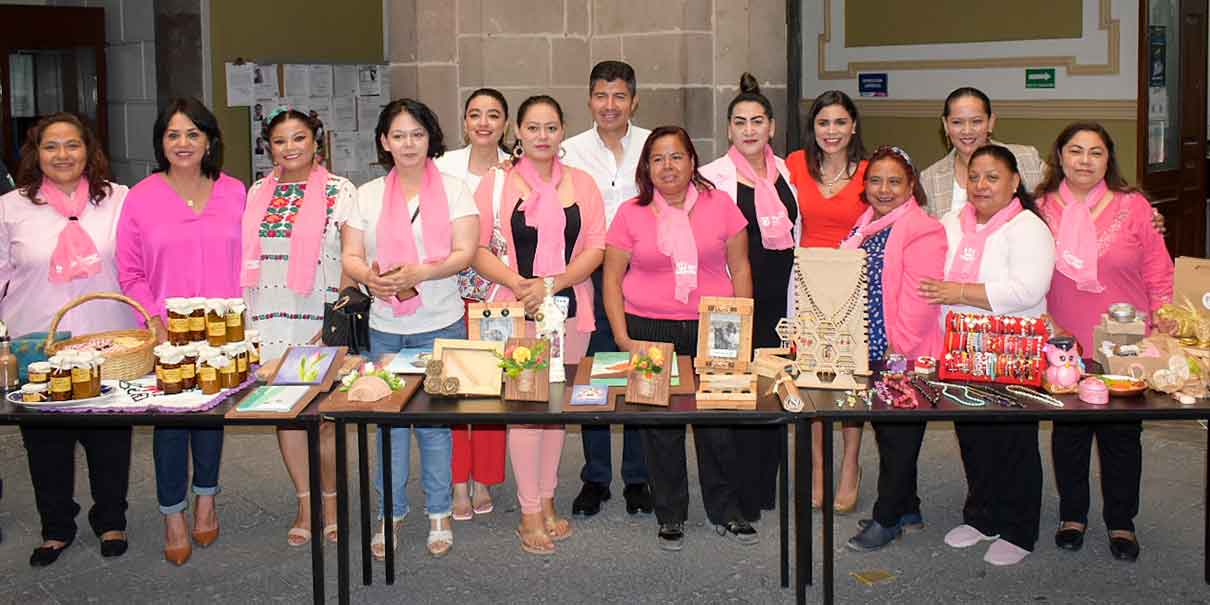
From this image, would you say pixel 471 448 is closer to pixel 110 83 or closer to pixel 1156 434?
pixel 1156 434

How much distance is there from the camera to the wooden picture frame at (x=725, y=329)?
13.8ft

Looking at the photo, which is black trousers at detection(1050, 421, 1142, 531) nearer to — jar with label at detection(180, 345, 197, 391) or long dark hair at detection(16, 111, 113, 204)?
jar with label at detection(180, 345, 197, 391)

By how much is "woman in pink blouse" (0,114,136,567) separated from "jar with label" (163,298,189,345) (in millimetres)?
632

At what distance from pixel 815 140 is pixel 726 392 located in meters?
1.43

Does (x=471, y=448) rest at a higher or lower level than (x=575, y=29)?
lower

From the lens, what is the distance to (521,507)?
16.4 feet

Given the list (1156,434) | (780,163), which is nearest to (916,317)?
(780,163)

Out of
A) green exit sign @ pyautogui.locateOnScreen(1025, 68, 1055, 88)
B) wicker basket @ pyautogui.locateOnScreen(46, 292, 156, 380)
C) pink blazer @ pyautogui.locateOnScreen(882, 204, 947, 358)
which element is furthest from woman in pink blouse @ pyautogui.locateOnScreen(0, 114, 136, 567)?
green exit sign @ pyautogui.locateOnScreen(1025, 68, 1055, 88)

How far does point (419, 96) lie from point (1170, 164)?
5.09 m

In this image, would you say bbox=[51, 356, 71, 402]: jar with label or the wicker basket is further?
the wicker basket

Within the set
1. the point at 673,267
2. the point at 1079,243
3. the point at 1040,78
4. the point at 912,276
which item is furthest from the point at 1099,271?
the point at 1040,78

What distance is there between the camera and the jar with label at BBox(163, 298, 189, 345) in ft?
13.6

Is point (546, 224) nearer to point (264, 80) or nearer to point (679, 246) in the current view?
point (679, 246)

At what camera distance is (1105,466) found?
473 cm
